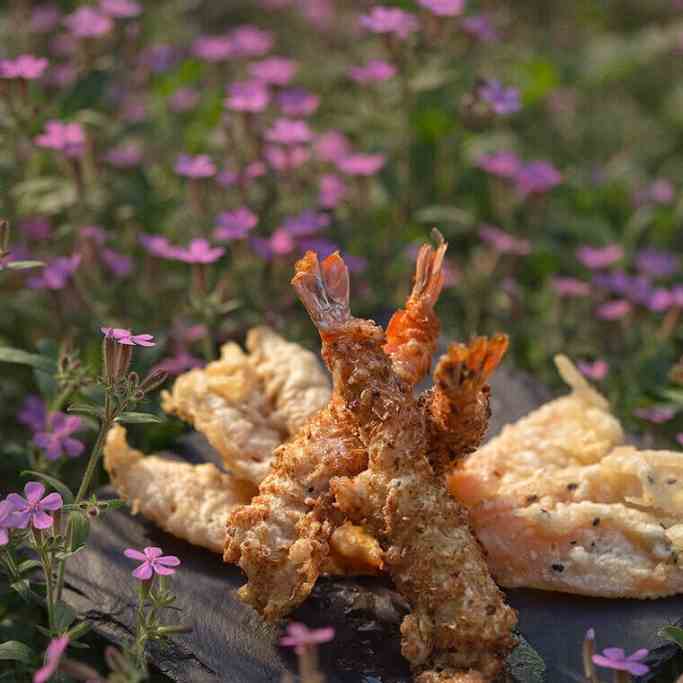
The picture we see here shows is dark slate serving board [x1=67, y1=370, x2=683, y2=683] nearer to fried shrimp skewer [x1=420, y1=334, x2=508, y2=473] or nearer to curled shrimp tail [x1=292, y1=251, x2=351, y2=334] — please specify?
fried shrimp skewer [x1=420, y1=334, x2=508, y2=473]

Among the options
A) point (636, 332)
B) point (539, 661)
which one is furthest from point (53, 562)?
point (636, 332)

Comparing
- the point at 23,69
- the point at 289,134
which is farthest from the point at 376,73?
the point at 23,69

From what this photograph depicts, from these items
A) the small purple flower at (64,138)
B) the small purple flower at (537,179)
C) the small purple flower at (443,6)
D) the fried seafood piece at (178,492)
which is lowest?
the small purple flower at (537,179)

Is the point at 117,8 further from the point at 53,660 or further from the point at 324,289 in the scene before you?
the point at 53,660

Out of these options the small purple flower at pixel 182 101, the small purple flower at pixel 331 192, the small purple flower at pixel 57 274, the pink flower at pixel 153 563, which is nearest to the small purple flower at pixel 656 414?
the small purple flower at pixel 331 192

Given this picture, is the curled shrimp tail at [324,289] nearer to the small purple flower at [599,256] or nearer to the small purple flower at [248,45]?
the small purple flower at [599,256]

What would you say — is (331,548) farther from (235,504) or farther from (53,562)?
(53,562)

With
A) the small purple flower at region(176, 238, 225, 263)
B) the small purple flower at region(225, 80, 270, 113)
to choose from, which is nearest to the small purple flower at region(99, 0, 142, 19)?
the small purple flower at region(225, 80, 270, 113)
